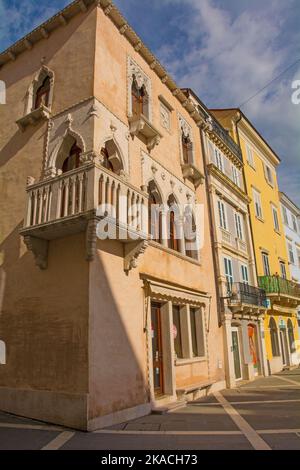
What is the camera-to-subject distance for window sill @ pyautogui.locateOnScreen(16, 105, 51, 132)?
10.5 metres

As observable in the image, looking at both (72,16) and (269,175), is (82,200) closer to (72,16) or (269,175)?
(72,16)

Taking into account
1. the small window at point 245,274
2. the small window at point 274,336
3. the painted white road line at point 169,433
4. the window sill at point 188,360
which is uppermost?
the small window at point 245,274

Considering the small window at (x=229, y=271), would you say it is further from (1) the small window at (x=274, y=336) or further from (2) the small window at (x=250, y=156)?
(2) the small window at (x=250, y=156)

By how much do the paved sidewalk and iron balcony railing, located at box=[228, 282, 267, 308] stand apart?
18.7 ft

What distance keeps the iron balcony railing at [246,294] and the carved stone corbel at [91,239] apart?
8.99m

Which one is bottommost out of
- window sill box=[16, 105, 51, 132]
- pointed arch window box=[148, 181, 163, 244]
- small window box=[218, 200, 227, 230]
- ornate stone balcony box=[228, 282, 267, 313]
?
ornate stone balcony box=[228, 282, 267, 313]

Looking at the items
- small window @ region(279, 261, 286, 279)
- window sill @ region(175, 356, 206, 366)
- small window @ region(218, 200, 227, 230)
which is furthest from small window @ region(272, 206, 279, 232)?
window sill @ region(175, 356, 206, 366)

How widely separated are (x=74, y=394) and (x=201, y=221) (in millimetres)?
9608

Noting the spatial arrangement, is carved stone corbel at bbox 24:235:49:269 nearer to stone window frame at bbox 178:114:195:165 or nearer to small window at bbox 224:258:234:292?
stone window frame at bbox 178:114:195:165

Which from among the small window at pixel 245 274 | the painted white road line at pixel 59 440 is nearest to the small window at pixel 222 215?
the small window at pixel 245 274

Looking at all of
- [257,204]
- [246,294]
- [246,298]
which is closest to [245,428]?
[246,298]

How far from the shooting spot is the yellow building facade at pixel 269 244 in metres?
20.8

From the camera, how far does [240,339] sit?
55.1ft
